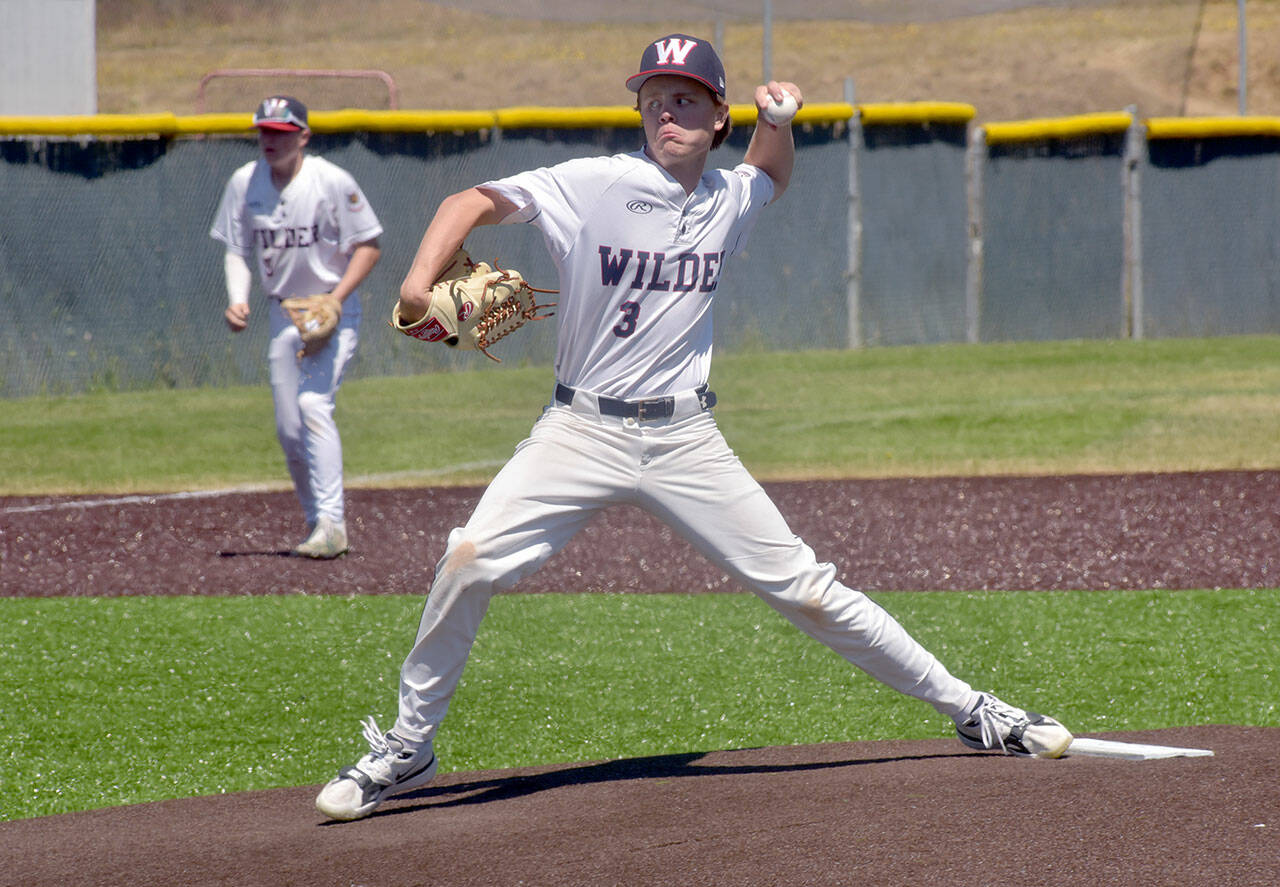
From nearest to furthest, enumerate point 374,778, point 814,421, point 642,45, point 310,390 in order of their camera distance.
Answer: point 374,778, point 310,390, point 814,421, point 642,45

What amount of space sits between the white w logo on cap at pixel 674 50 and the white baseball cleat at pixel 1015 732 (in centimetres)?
195

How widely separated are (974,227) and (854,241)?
1.49m

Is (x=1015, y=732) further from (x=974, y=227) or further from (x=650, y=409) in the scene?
(x=974, y=227)

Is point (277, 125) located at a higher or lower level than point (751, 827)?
higher

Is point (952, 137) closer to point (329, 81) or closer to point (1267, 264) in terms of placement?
point (1267, 264)

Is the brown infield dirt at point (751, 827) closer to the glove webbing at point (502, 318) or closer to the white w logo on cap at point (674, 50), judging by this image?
the glove webbing at point (502, 318)

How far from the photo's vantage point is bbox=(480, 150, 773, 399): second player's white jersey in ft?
14.2

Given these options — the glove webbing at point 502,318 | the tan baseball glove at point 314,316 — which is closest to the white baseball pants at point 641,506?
the glove webbing at point 502,318

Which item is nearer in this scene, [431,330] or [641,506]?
[431,330]

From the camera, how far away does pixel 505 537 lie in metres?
4.20

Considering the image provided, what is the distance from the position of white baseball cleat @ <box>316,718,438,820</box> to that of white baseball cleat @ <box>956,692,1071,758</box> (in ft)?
Answer: 4.98

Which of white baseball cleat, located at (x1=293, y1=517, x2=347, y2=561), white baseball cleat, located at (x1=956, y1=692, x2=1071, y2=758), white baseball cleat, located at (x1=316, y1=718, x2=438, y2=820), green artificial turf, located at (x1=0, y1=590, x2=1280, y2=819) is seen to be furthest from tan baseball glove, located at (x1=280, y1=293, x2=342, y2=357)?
white baseball cleat, located at (x1=956, y1=692, x2=1071, y2=758)

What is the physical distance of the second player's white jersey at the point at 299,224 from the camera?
25.3 ft

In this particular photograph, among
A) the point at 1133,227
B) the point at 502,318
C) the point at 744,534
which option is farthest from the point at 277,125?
the point at 1133,227
